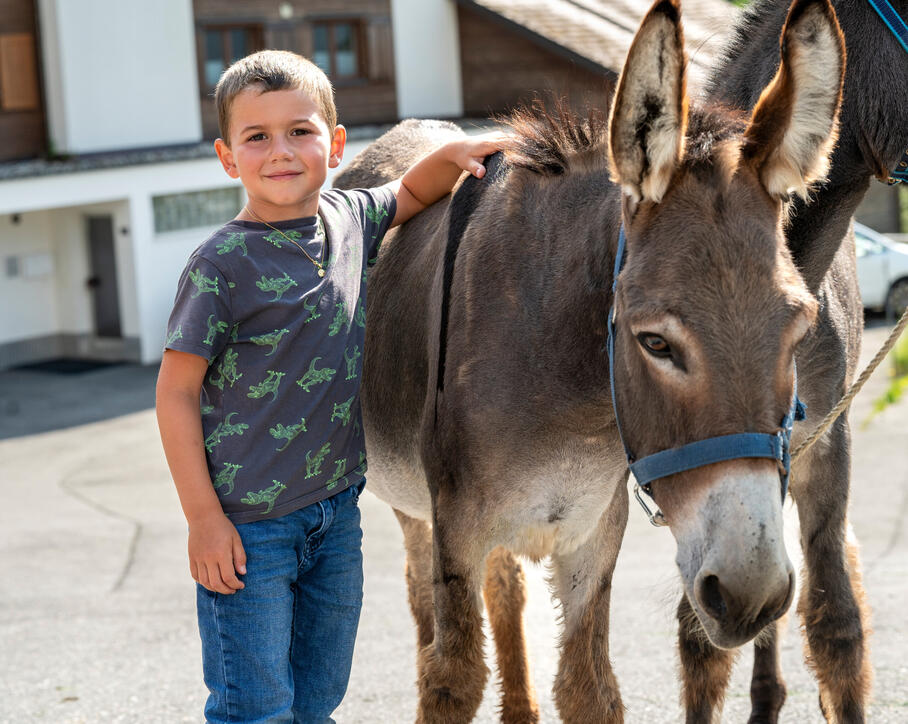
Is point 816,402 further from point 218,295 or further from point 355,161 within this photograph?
point 355,161

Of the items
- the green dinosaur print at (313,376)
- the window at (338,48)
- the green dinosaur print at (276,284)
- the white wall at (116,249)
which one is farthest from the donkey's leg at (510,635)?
the window at (338,48)

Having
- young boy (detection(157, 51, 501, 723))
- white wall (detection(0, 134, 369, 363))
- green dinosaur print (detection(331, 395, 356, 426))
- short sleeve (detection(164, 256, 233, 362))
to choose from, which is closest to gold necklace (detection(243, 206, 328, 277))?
young boy (detection(157, 51, 501, 723))

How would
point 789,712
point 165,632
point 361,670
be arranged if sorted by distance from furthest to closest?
point 165,632 < point 361,670 < point 789,712

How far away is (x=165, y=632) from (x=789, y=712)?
3090 mm

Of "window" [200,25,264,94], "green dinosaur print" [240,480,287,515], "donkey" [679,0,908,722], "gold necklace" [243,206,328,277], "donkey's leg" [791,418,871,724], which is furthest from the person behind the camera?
"window" [200,25,264,94]

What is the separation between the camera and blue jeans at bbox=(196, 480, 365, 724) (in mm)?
2580

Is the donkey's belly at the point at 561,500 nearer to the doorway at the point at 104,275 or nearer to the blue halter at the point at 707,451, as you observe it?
the blue halter at the point at 707,451

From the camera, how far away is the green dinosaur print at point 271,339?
2609mm

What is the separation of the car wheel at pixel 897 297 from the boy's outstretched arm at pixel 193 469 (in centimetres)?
1669

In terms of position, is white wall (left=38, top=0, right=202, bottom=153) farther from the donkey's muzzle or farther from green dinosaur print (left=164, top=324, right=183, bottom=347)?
the donkey's muzzle

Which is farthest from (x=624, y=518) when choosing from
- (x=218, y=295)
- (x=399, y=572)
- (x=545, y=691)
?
(x=399, y=572)

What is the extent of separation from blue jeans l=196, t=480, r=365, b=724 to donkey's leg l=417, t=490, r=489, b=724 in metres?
0.22

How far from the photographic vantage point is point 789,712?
4.09 meters

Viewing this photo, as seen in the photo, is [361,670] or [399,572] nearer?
[361,670]
